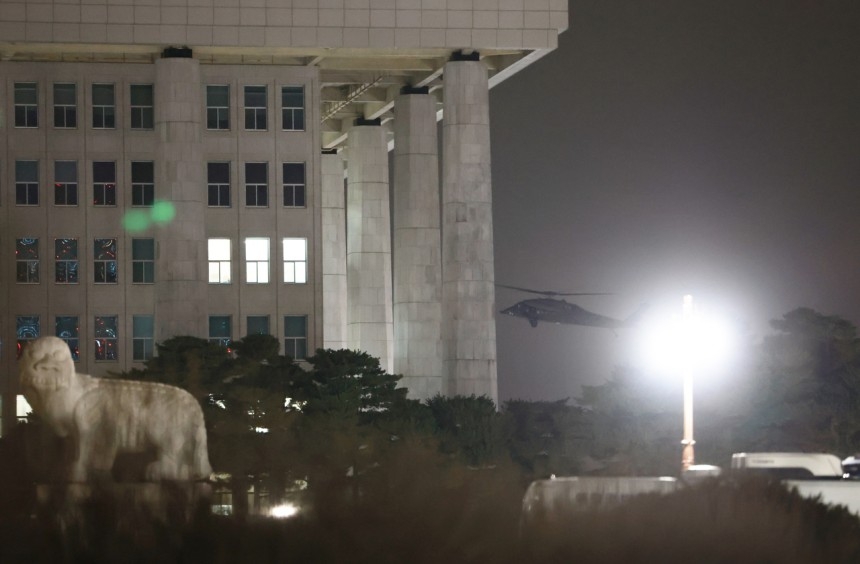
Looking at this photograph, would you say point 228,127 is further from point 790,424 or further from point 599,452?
point 790,424

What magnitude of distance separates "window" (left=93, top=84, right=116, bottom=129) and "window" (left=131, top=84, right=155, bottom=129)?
0.94 m

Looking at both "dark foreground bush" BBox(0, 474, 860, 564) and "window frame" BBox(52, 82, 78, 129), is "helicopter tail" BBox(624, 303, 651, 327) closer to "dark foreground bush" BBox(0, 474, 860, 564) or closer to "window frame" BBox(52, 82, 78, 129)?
"window frame" BBox(52, 82, 78, 129)

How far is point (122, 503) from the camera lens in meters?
17.8

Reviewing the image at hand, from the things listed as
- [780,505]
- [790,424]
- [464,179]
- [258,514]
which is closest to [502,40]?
[464,179]

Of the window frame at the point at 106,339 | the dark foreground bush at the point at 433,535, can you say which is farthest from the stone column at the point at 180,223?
the dark foreground bush at the point at 433,535

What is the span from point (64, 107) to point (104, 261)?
7.47 meters

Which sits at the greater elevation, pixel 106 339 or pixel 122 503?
pixel 106 339

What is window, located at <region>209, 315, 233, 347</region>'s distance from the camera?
88.3 metres

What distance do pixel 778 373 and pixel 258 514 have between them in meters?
91.3

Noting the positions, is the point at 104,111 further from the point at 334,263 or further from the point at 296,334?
the point at 334,263

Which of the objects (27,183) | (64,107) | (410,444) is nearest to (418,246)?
(64,107)

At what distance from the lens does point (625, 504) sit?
2300 cm

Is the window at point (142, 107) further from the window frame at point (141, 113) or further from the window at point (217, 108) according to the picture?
the window at point (217, 108)

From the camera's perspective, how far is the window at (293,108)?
88.8 m
